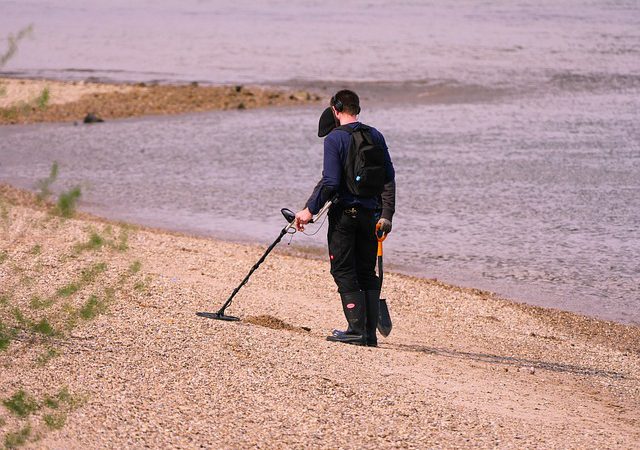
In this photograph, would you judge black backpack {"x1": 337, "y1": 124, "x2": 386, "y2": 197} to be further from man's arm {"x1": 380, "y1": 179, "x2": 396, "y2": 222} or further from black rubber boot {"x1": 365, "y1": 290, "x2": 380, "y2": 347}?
black rubber boot {"x1": 365, "y1": 290, "x2": 380, "y2": 347}

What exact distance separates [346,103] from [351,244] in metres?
0.94

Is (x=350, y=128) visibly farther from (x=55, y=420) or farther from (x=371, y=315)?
(x=55, y=420)

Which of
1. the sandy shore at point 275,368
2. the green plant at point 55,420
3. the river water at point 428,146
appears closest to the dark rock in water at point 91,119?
the river water at point 428,146

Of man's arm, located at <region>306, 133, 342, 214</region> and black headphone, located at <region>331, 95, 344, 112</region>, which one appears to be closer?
man's arm, located at <region>306, 133, 342, 214</region>

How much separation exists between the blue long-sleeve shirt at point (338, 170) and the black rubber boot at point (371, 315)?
0.66 m

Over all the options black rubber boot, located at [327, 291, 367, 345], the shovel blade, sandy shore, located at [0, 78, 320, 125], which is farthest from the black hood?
sandy shore, located at [0, 78, 320, 125]

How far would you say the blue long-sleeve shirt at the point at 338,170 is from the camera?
312 inches

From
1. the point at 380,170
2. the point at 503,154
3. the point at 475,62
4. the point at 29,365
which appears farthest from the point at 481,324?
the point at 475,62

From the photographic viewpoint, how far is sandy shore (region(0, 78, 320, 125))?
2552 centimetres

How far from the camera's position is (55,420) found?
5.68 m

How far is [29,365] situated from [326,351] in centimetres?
202

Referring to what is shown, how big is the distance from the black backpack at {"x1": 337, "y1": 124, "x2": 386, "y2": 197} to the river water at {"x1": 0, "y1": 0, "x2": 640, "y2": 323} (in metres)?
Result: 3.79

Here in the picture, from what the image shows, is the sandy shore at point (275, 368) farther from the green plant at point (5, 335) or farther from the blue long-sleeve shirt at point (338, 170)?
the blue long-sleeve shirt at point (338, 170)

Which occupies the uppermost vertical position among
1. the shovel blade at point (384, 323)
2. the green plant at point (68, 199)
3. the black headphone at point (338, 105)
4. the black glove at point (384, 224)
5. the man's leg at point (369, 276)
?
the green plant at point (68, 199)
